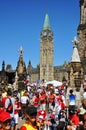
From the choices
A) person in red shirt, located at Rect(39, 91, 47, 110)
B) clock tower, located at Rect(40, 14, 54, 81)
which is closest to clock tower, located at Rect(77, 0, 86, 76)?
person in red shirt, located at Rect(39, 91, 47, 110)

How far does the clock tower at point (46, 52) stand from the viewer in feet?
528

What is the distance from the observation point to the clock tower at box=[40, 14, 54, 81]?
528 ft

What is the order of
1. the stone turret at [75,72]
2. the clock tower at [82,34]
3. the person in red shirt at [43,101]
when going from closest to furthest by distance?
the person in red shirt at [43,101] → the stone turret at [75,72] → the clock tower at [82,34]

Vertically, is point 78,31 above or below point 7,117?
above

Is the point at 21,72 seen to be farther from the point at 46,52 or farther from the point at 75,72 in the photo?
the point at 46,52

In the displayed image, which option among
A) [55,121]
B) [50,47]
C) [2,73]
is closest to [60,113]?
[55,121]

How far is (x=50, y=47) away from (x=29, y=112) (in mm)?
160224

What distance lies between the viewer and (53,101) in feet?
56.4

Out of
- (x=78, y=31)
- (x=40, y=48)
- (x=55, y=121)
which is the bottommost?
(x=55, y=121)

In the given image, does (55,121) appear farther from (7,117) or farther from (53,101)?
(7,117)

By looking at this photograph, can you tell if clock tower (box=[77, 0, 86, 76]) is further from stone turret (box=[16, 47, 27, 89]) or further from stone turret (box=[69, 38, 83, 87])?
stone turret (box=[69, 38, 83, 87])

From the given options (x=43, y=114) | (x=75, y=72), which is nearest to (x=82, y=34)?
(x=75, y=72)

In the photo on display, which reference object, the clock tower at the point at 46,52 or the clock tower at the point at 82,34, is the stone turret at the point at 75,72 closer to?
the clock tower at the point at 82,34

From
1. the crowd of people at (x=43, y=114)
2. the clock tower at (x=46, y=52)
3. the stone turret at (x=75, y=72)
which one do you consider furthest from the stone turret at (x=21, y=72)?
the clock tower at (x=46, y=52)
